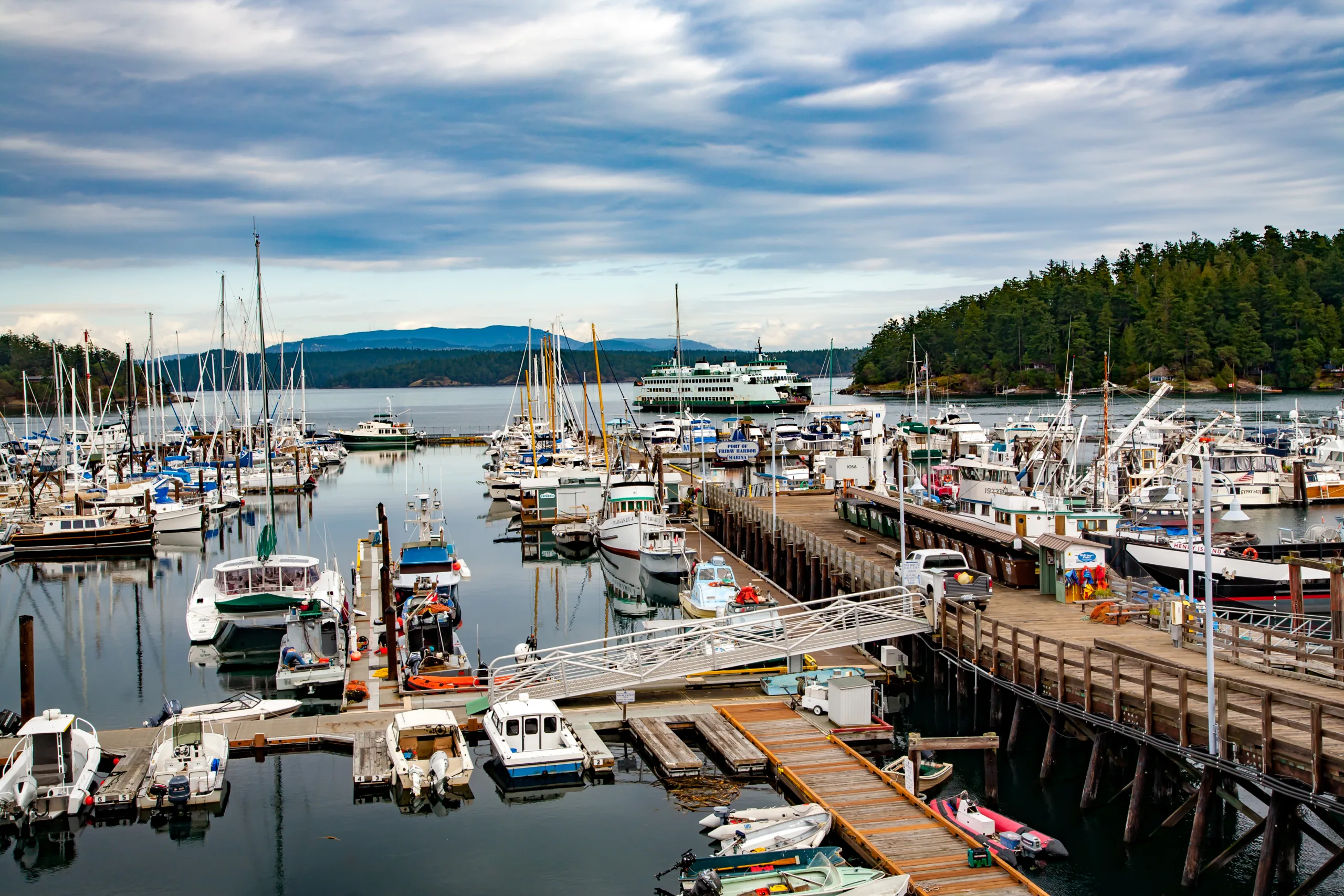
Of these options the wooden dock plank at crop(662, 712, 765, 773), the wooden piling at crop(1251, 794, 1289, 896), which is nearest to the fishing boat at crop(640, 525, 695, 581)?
the wooden dock plank at crop(662, 712, 765, 773)

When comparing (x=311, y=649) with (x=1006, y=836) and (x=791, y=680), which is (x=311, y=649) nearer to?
(x=791, y=680)

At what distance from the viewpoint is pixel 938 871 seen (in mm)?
18406

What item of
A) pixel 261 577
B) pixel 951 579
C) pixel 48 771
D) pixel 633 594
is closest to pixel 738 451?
pixel 633 594

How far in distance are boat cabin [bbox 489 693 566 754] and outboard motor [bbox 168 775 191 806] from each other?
6295 millimetres

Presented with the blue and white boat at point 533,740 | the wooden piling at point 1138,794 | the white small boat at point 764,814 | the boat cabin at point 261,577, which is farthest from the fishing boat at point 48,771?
the wooden piling at point 1138,794

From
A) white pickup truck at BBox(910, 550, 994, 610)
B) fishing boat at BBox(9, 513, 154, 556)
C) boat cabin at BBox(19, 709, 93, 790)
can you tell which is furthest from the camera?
fishing boat at BBox(9, 513, 154, 556)

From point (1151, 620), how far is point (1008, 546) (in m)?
Result: 7.97

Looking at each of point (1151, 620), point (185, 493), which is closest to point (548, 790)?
point (1151, 620)

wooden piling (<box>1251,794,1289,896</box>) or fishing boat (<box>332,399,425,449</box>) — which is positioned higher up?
fishing boat (<box>332,399,425,449</box>)

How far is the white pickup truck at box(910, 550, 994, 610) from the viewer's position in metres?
29.3

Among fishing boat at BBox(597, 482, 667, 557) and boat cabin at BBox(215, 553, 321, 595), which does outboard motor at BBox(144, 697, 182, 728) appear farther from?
fishing boat at BBox(597, 482, 667, 557)

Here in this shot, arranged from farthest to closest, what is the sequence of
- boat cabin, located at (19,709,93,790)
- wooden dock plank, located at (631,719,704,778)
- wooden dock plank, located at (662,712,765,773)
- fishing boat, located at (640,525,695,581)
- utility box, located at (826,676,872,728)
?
fishing boat, located at (640,525,695,581), utility box, located at (826,676,872,728), wooden dock plank, located at (631,719,704,778), wooden dock plank, located at (662,712,765,773), boat cabin, located at (19,709,93,790)

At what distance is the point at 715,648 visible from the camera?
29641mm

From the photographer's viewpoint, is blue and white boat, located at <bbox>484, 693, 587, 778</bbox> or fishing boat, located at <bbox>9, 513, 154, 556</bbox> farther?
fishing boat, located at <bbox>9, 513, 154, 556</bbox>
